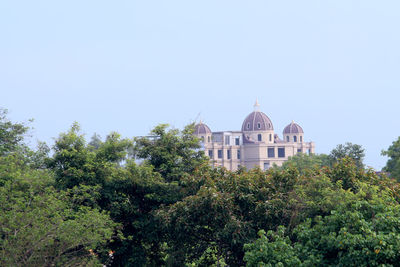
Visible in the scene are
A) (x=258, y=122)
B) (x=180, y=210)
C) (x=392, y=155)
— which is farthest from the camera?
(x=258, y=122)

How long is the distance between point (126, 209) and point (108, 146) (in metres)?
2.29

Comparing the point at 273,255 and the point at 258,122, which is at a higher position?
the point at 258,122

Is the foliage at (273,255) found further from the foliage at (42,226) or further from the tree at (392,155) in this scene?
the tree at (392,155)

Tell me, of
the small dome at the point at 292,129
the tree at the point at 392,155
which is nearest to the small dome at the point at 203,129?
the small dome at the point at 292,129

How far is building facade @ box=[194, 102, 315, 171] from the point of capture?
130375mm

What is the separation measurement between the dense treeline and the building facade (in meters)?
109

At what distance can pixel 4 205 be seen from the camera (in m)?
17.1

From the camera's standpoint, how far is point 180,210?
58.0 ft

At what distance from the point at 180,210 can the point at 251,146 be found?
114 meters

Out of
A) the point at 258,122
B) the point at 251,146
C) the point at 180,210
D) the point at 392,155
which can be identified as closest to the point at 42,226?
the point at 180,210

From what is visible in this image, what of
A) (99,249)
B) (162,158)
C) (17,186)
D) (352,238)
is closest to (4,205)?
(17,186)

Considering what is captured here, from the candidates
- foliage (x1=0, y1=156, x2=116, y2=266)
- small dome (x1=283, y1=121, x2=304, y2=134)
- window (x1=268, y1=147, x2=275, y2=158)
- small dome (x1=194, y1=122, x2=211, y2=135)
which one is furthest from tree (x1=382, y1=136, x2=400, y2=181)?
small dome (x1=283, y1=121, x2=304, y2=134)

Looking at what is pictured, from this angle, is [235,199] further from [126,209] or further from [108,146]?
[108,146]

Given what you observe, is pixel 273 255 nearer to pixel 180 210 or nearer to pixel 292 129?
pixel 180 210
